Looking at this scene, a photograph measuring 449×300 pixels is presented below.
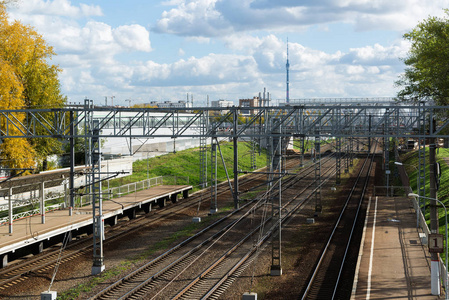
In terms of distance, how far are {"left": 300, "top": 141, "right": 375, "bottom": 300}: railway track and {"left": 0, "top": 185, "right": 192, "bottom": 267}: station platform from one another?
935 cm

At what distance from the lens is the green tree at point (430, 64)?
32625mm

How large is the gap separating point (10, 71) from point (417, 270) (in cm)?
2528

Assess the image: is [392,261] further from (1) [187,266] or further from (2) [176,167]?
(2) [176,167]

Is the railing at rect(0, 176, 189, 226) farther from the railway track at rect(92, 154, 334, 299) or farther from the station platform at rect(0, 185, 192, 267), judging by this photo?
the railway track at rect(92, 154, 334, 299)

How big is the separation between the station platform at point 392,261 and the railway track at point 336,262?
72 cm

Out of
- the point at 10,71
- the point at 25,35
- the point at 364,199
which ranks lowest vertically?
the point at 364,199

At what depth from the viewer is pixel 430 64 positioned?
33.1 m

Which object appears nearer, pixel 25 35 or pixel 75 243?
pixel 75 243

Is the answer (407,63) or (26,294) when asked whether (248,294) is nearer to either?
(26,294)

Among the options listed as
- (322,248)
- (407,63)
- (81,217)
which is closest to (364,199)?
(407,63)

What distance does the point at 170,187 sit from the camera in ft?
127

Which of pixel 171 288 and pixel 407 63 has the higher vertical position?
pixel 407 63

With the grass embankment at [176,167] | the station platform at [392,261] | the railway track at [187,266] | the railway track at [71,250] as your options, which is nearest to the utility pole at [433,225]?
the station platform at [392,261]

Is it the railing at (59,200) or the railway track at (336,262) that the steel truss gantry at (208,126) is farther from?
the railway track at (336,262)
